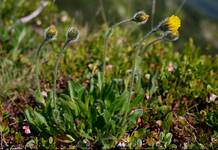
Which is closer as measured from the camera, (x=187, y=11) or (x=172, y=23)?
(x=172, y=23)

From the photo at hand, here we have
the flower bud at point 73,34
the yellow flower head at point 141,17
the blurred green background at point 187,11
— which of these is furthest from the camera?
the blurred green background at point 187,11

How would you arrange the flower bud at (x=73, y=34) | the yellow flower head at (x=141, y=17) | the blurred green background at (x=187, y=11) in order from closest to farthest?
the flower bud at (x=73, y=34) → the yellow flower head at (x=141, y=17) → the blurred green background at (x=187, y=11)

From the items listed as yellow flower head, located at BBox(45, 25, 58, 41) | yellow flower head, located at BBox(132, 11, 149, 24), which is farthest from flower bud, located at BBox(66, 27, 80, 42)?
yellow flower head, located at BBox(132, 11, 149, 24)

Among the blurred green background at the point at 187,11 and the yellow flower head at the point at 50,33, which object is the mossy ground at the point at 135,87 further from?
the blurred green background at the point at 187,11

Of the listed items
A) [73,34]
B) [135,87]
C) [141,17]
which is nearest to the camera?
[73,34]

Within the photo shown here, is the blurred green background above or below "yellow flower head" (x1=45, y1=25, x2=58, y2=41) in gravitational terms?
below

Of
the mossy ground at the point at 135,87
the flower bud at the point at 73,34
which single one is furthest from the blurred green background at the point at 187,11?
the flower bud at the point at 73,34

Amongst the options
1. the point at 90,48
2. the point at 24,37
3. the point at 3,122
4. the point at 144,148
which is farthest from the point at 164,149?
the point at 24,37

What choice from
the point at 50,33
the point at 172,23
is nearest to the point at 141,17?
the point at 172,23

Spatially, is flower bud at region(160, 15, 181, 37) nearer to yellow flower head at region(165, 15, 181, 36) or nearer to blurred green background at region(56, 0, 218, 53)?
yellow flower head at region(165, 15, 181, 36)

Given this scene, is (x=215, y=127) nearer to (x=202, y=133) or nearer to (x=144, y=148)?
(x=202, y=133)

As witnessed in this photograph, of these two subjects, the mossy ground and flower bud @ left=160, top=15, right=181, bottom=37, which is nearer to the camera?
flower bud @ left=160, top=15, right=181, bottom=37

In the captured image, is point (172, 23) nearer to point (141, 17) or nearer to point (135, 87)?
point (141, 17)

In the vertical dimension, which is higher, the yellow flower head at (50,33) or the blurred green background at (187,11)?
the yellow flower head at (50,33)
